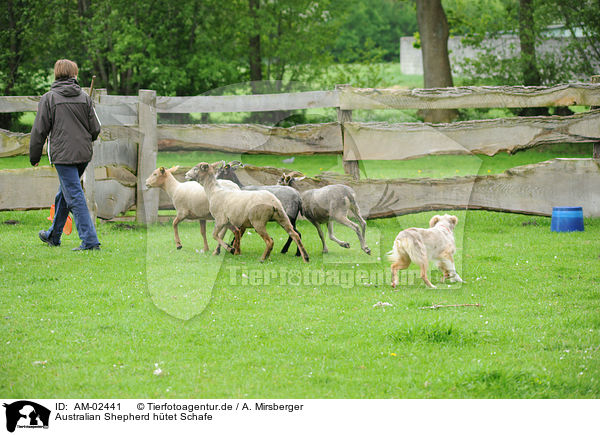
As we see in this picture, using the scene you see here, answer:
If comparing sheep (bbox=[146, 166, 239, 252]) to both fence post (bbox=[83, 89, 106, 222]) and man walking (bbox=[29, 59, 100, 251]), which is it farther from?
fence post (bbox=[83, 89, 106, 222])

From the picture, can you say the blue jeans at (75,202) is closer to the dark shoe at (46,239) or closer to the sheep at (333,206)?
the dark shoe at (46,239)

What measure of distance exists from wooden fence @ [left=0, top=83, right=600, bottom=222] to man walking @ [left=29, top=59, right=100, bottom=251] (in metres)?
1.51

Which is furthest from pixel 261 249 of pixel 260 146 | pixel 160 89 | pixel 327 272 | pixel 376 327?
pixel 160 89

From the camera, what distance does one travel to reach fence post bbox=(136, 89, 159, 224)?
11.4 meters

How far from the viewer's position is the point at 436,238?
7.41 metres

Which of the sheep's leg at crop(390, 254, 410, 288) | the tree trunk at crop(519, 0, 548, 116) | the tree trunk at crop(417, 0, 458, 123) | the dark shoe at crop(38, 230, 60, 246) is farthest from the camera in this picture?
the tree trunk at crop(417, 0, 458, 123)

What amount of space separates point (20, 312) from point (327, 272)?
11.1ft

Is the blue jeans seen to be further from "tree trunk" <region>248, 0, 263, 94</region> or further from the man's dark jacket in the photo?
"tree trunk" <region>248, 0, 263, 94</region>

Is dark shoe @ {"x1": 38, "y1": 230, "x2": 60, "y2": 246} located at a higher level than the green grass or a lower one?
higher

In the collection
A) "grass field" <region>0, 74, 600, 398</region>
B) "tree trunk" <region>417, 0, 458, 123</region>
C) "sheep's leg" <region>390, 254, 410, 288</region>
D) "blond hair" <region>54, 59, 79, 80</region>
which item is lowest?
"grass field" <region>0, 74, 600, 398</region>

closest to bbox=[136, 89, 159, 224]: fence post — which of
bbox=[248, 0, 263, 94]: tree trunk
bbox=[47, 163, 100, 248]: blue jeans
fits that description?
bbox=[47, 163, 100, 248]: blue jeans

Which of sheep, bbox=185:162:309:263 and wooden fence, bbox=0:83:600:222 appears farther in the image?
wooden fence, bbox=0:83:600:222

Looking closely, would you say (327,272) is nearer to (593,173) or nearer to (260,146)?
(260,146)
